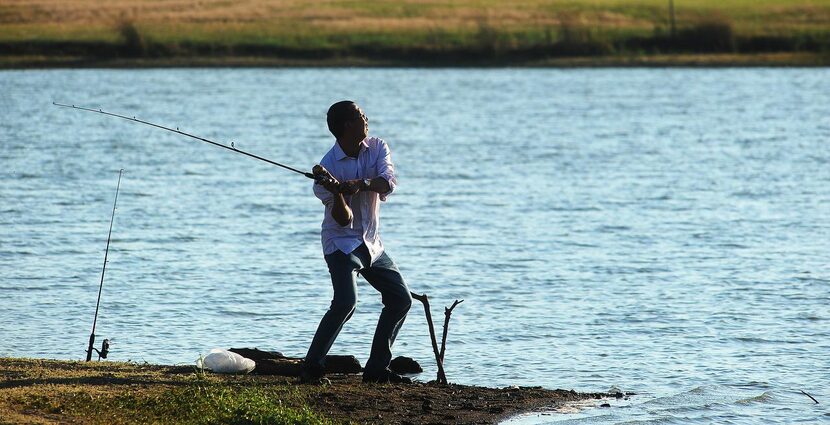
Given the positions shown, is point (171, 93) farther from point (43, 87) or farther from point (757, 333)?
point (757, 333)

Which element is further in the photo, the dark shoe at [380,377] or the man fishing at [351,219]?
the dark shoe at [380,377]

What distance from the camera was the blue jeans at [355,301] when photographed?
8.59m

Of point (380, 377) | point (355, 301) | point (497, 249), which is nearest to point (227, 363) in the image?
point (380, 377)

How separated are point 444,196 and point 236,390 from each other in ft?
45.9

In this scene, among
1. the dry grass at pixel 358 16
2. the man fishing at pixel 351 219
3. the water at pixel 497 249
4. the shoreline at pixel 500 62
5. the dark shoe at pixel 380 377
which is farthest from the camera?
the dry grass at pixel 358 16

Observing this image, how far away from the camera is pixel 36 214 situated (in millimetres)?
19328

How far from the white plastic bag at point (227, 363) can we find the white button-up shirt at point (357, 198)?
3.64 feet

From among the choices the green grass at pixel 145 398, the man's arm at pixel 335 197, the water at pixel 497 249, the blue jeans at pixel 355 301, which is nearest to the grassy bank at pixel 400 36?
the water at pixel 497 249

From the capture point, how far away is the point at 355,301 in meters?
8.68

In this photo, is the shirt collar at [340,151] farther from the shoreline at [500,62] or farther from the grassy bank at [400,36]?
the shoreline at [500,62]

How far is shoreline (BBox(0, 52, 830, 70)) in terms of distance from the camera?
5881 cm

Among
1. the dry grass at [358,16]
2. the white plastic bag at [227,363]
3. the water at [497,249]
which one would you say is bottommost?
the water at [497,249]

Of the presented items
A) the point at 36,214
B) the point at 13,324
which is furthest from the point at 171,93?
the point at 13,324

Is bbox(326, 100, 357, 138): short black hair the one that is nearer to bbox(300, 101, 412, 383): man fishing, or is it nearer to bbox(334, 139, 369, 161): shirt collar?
bbox(300, 101, 412, 383): man fishing
